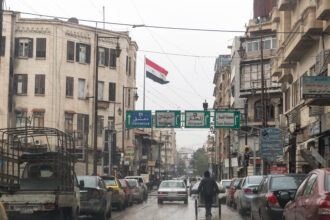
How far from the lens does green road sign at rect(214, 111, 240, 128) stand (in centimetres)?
4472

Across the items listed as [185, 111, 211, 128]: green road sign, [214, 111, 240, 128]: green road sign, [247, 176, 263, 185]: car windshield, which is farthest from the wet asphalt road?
[185, 111, 211, 128]: green road sign

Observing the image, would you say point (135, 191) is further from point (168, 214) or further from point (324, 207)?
point (324, 207)

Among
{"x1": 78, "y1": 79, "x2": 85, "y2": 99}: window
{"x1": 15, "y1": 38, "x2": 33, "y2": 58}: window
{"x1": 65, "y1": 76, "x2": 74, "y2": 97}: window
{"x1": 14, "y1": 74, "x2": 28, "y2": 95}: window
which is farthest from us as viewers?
{"x1": 78, "y1": 79, "x2": 85, "y2": 99}: window

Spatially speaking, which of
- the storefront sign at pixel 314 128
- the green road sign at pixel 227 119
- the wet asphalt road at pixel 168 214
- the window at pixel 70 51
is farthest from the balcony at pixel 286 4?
the window at pixel 70 51

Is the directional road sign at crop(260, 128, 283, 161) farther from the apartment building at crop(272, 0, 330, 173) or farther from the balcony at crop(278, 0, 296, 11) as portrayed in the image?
the balcony at crop(278, 0, 296, 11)

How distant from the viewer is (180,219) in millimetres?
21656

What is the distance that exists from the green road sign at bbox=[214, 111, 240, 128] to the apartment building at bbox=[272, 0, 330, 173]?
856cm

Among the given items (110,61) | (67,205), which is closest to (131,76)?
(110,61)

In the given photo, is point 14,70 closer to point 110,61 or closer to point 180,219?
point 110,61

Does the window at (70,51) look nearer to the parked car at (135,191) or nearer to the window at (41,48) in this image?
the window at (41,48)

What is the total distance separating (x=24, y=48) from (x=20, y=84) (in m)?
3.44

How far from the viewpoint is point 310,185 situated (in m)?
9.59

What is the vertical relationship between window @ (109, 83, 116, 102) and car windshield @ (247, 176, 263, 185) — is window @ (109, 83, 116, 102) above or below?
above

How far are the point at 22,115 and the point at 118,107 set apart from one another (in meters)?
10.5
